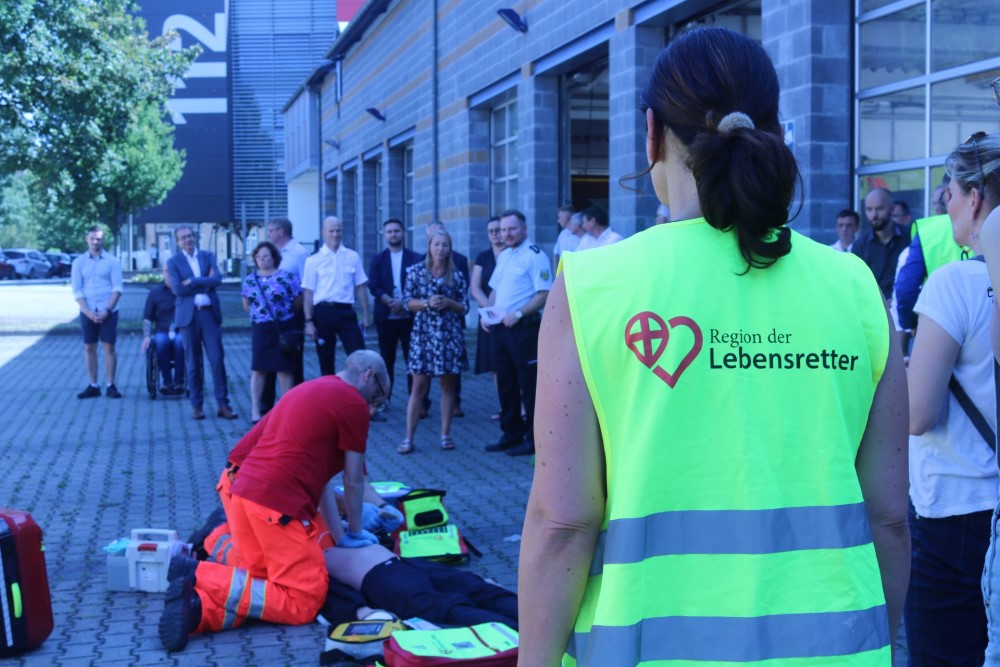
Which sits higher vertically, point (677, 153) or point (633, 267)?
point (677, 153)

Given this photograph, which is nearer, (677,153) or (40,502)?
(677,153)

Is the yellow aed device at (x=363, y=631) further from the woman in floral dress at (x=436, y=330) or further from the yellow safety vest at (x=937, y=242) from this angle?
the woman in floral dress at (x=436, y=330)

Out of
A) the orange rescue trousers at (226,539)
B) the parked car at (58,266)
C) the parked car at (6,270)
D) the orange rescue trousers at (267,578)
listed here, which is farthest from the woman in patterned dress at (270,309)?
the parked car at (58,266)

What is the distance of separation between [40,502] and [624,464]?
23.8ft

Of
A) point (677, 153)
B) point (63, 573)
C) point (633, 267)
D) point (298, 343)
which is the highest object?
point (677, 153)

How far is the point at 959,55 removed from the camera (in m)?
8.91

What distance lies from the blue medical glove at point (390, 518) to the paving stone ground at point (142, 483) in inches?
20.4

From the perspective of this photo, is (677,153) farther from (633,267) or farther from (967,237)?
(967,237)

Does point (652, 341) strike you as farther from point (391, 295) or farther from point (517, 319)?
point (391, 295)

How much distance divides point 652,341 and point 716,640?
0.43 metres

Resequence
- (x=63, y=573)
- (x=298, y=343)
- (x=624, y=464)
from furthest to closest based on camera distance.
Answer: (x=298, y=343), (x=63, y=573), (x=624, y=464)

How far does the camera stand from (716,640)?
63.7 inches

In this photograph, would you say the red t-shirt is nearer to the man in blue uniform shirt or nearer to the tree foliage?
the man in blue uniform shirt

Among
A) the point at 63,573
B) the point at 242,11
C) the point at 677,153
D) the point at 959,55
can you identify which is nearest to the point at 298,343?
the point at 63,573
